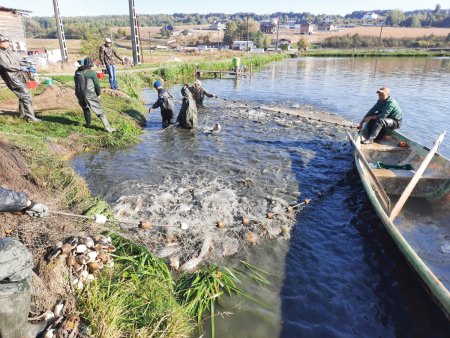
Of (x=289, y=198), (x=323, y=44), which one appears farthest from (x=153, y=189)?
(x=323, y=44)

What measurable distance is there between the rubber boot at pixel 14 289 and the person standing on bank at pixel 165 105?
35.4ft

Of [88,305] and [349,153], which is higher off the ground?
[88,305]

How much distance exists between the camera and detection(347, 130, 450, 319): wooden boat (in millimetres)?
5473

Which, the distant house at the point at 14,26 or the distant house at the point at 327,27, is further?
the distant house at the point at 327,27

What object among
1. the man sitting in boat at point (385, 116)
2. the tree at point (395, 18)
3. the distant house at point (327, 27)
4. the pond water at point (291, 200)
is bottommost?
the pond water at point (291, 200)

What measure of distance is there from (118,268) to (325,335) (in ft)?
10.4

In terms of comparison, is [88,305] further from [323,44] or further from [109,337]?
[323,44]

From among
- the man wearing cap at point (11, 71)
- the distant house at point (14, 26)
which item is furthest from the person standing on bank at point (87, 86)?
the distant house at point (14, 26)

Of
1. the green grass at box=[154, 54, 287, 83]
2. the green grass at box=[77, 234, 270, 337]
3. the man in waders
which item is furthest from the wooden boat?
the green grass at box=[154, 54, 287, 83]

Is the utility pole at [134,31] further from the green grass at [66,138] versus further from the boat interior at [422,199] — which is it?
the boat interior at [422,199]

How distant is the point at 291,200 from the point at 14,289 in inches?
244

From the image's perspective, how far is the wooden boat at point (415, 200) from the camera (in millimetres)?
5473

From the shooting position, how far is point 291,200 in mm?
8039

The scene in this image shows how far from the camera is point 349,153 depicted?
1152cm
